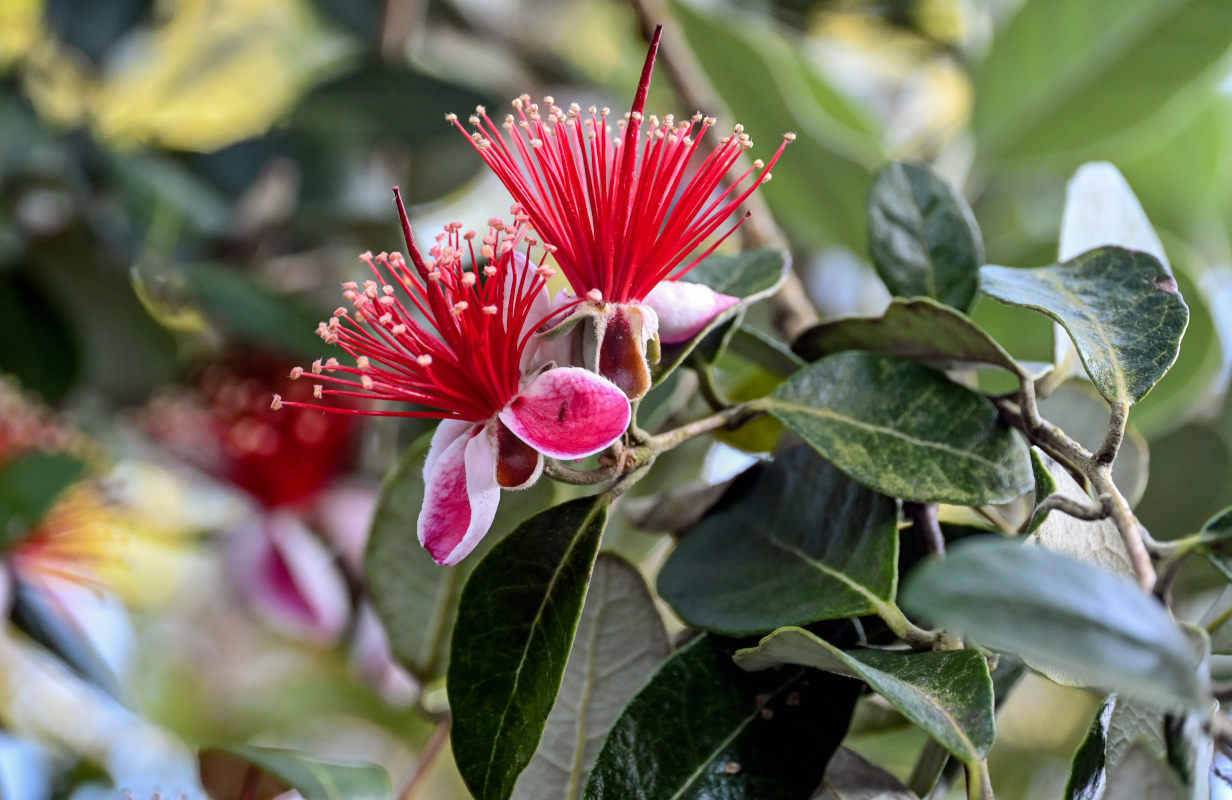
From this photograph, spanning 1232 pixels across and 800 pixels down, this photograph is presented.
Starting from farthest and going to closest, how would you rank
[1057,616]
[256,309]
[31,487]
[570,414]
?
[256,309], [31,487], [570,414], [1057,616]

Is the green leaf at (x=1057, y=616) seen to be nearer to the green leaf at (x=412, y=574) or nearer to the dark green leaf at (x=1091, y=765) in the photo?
the dark green leaf at (x=1091, y=765)

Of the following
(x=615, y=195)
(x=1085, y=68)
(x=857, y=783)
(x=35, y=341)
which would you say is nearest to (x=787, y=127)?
(x=1085, y=68)

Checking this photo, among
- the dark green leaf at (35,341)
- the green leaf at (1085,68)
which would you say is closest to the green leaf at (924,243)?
the green leaf at (1085,68)

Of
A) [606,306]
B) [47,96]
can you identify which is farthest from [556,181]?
[47,96]

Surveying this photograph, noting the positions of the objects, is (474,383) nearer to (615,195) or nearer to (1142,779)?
(615,195)

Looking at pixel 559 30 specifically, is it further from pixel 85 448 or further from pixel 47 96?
pixel 85 448

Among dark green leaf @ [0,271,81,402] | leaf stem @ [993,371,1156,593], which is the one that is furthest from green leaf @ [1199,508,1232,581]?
dark green leaf @ [0,271,81,402]

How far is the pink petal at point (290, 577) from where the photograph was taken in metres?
Answer: 1.00

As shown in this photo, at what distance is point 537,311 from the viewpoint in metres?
0.45

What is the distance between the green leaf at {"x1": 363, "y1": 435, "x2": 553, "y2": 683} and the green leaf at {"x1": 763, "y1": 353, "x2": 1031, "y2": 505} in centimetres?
20

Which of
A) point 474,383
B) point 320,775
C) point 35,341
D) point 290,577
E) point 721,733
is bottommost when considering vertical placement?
point 290,577

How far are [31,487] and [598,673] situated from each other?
1.58ft

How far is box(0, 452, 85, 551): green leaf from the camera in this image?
0.74m

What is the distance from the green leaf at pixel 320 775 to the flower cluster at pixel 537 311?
171 mm
